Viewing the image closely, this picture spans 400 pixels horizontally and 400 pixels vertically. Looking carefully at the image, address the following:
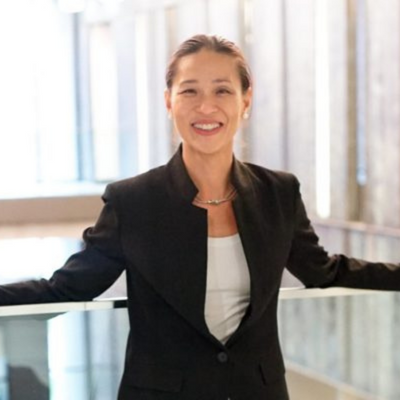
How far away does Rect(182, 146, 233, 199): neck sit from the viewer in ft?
5.88

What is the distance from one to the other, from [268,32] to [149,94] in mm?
1976

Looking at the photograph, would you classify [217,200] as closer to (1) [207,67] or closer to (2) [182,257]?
(2) [182,257]

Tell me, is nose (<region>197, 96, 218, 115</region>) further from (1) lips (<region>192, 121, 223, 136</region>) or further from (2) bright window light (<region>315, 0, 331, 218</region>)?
(2) bright window light (<region>315, 0, 331, 218</region>)

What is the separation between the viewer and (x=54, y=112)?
327 inches

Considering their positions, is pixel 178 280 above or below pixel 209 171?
below

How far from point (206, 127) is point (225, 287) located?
0.33m

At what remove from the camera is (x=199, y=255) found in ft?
5.62

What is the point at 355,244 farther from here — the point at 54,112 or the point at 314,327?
the point at 54,112

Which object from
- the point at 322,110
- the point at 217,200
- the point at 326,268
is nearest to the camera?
the point at 217,200

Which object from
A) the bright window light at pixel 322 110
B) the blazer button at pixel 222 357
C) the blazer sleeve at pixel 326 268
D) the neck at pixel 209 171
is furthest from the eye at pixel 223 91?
the bright window light at pixel 322 110

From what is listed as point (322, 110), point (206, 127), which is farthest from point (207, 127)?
point (322, 110)

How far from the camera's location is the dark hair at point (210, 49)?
1765 mm

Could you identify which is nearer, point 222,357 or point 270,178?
point 222,357

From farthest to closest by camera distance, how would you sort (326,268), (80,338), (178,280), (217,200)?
(80,338) < (326,268) < (217,200) < (178,280)
